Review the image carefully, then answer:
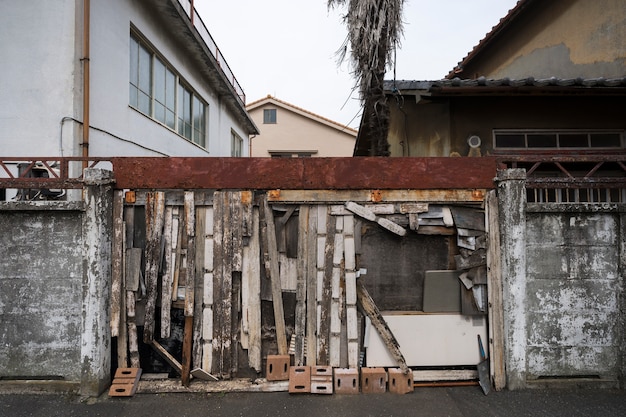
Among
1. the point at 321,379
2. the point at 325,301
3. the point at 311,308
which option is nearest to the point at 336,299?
the point at 325,301

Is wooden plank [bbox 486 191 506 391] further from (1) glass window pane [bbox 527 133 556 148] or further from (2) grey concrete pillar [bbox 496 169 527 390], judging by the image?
(1) glass window pane [bbox 527 133 556 148]

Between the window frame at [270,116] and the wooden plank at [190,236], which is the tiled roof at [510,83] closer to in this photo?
the wooden plank at [190,236]

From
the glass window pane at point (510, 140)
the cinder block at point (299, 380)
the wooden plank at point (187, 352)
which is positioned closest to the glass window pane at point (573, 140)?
the glass window pane at point (510, 140)

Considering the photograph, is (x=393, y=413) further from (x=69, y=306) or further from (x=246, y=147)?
(x=246, y=147)

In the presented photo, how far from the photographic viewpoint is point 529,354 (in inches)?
143

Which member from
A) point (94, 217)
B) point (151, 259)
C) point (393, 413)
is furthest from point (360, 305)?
point (94, 217)

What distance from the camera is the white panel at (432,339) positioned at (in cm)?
375

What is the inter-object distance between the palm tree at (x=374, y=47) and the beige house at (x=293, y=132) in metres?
17.3

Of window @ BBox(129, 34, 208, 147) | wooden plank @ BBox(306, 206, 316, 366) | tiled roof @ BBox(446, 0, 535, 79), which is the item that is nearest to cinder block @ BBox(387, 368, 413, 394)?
wooden plank @ BBox(306, 206, 316, 366)

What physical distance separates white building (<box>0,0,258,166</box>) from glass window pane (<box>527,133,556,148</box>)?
747cm

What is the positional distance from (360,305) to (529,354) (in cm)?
186

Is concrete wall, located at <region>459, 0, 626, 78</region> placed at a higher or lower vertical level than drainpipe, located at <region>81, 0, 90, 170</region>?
higher

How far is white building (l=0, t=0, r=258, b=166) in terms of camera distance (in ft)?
16.6

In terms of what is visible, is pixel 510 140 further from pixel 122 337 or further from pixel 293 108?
pixel 293 108
